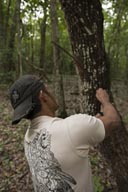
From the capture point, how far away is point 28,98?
259cm

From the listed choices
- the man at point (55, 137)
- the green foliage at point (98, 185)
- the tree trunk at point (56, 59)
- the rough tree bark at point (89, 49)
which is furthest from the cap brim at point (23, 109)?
the tree trunk at point (56, 59)

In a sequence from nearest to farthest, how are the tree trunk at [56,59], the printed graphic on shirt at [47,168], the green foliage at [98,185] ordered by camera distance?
1. the printed graphic on shirt at [47,168]
2. the green foliage at [98,185]
3. the tree trunk at [56,59]

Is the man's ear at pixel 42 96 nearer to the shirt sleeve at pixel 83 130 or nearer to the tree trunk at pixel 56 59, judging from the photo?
the shirt sleeve at pixel 83 130

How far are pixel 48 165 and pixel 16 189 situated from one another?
127 inches

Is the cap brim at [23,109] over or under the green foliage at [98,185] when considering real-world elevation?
over

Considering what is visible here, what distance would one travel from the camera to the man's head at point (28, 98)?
2.58 m

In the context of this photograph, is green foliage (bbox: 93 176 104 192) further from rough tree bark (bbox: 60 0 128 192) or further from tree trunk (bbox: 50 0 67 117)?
tree trunk (bbox: 50 0 67 117)

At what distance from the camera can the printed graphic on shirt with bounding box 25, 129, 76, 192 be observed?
2.53 metres

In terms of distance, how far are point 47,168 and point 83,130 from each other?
18.9 inches

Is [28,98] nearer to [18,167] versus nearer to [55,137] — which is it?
[55,137]

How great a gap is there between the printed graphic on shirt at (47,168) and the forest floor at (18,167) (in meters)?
2.55

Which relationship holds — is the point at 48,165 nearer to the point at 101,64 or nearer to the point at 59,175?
the point at 59,175

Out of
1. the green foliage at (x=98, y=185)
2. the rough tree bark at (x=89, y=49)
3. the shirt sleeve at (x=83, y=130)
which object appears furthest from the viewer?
the green foliage at (x=98, y=185)

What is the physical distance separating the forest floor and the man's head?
2829mm
